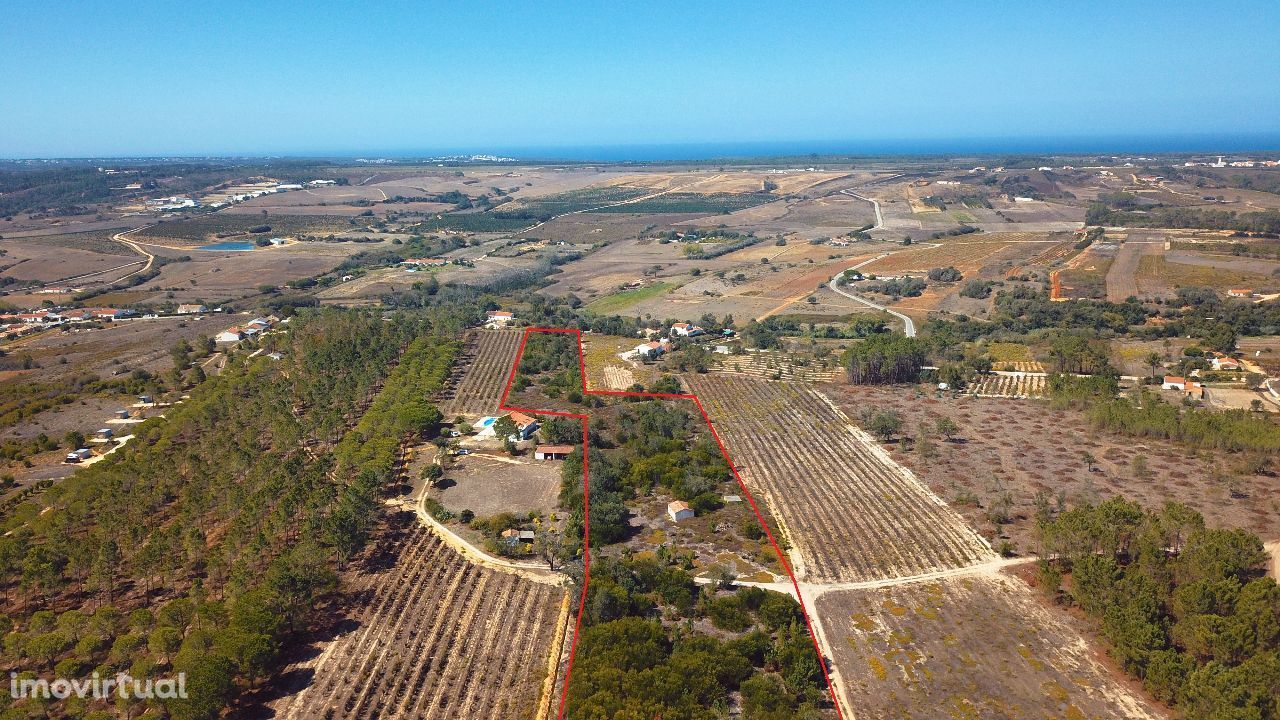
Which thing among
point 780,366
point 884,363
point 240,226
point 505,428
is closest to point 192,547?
point 505,428

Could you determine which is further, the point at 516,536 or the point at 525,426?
the point at 525,426

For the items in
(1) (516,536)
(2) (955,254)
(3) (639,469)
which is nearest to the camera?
(1) (516,536)

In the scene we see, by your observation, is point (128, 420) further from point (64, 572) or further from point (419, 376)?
point (64, 572)

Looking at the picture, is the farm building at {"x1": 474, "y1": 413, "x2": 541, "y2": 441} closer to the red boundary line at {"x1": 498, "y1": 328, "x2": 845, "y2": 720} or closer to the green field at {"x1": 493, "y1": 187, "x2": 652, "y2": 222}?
the red boundary line at {"x1": 498, "y1": 328, "x2": 845, "y2": 720}

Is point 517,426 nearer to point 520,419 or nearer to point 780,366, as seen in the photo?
point 520,419

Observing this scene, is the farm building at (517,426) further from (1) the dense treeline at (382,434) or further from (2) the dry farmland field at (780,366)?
(2) the dry farmland field at (780,366)

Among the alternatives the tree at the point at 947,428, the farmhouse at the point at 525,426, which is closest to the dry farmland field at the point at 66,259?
the farmhouse at the point at 525,426

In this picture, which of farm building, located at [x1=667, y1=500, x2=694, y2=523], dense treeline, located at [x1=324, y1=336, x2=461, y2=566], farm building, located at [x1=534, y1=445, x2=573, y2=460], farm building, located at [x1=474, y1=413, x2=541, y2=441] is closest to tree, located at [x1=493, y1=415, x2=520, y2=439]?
farm building, located at [x1=474, y1=413, x2=541, y2=441]

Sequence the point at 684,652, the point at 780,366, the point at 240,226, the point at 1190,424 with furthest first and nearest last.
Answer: the point at 240,226 → the point at 780,366 → the point at 1190,424 → the point at 684,652
